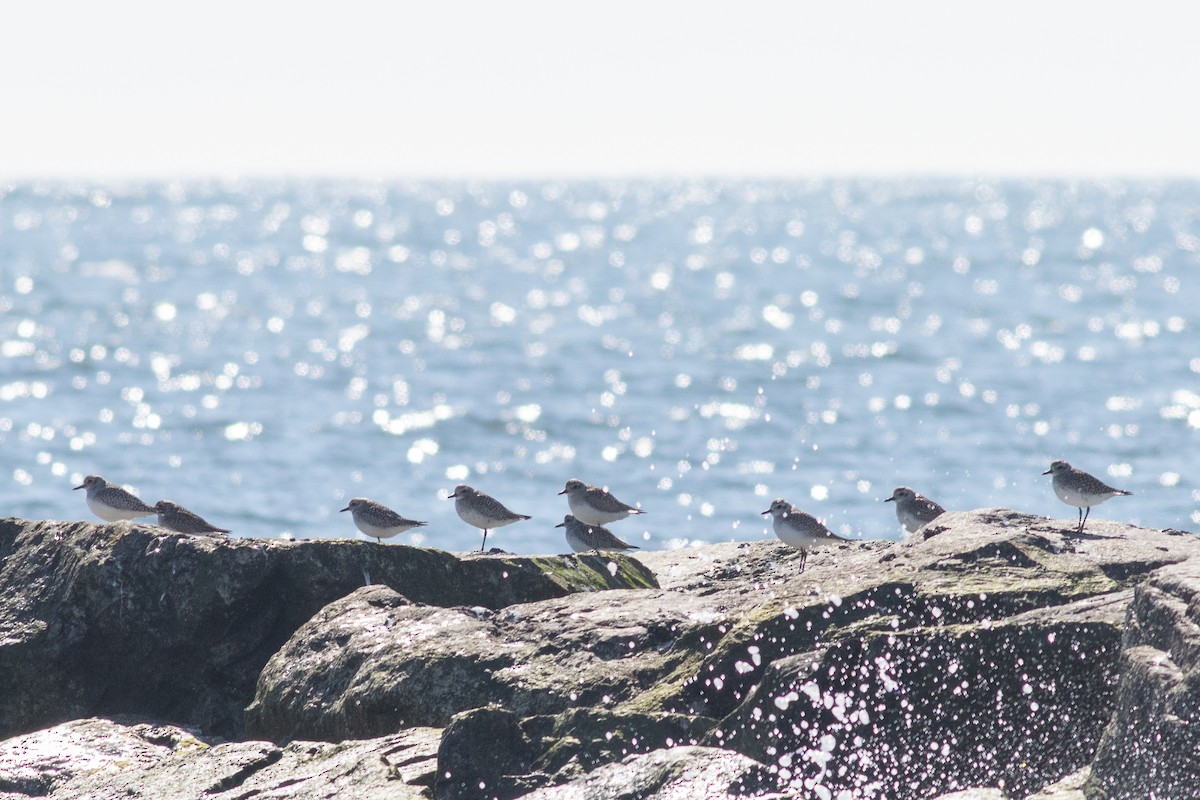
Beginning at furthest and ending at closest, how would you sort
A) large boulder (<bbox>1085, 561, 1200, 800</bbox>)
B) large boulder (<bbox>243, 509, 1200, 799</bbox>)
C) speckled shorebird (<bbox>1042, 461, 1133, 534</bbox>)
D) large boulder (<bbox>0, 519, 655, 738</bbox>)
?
speckled shorebird (<bbox>1042, 461, 1133, 534</bbox>)
large boulder (<bbox>0, 519, 655, 738</bbox>)
large boulder (<bbox>243, 509, 1200, 799</bbox>)
large boulder (<bbox>1085, 561, 1200, 800</bbox>)

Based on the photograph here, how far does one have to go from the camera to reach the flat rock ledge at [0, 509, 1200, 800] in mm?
8555

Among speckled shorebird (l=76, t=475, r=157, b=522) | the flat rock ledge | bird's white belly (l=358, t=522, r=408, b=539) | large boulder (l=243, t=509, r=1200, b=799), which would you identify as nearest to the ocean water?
bird's white belly (l=358, t=522, r=408, b=539)

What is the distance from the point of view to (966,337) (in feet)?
167

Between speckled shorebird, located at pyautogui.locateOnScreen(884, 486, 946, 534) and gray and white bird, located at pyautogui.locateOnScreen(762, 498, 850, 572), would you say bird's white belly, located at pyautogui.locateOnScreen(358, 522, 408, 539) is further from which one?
speckled shorebird, located at pyautogui.locateOnScreen(884, 486, 946, 534)

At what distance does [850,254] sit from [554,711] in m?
84.1

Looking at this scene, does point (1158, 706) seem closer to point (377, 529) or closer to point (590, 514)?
point (590, 514)

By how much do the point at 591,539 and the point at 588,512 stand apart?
96 centimetres

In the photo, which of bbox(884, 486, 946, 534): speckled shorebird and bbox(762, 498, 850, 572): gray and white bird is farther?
bbox(884, 486, 946, 534): speckled shorebird

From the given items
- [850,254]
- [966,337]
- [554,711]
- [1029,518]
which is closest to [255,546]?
[554,711]

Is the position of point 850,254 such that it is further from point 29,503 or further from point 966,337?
point 29,503

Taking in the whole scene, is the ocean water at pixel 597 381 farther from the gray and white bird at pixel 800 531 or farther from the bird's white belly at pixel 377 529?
the gray and white bird at pixel 800 531

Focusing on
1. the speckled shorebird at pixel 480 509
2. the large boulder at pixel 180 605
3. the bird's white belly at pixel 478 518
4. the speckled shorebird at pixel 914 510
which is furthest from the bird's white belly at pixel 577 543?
the speckled shorebird at pixel 914 510

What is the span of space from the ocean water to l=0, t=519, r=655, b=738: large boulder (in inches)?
411

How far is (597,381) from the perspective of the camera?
41.0 meters
